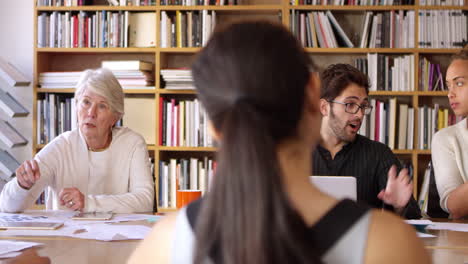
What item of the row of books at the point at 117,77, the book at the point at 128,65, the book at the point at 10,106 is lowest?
the book at the point at 10,106

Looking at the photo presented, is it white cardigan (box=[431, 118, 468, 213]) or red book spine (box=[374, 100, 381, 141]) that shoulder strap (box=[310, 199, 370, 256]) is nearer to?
white cardigan (box=[431, 118, 468, 213])

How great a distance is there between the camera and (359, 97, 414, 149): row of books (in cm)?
387

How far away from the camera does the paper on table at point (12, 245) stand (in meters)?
1.57

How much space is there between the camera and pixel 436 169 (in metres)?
2.65

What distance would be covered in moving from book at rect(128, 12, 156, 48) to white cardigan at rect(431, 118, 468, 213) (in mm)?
2003

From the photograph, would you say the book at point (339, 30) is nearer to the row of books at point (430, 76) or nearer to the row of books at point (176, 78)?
the row of books at point (430, 76)

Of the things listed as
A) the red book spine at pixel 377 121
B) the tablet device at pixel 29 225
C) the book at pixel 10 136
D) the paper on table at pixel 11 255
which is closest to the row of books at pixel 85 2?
the book at pixel 10 136

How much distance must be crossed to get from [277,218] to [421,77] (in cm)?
337

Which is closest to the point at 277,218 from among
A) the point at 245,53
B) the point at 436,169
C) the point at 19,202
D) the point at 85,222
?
the point at 245,53

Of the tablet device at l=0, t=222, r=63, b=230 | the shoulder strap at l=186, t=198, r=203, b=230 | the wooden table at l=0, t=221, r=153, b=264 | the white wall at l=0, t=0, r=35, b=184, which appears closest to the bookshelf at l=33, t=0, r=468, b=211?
the white wall at l=0, t=0, r=35, b=184

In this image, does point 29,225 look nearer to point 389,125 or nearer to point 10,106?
point 10,106

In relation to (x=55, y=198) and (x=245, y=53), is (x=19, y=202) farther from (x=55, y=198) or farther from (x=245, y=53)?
(x=245, y=53)

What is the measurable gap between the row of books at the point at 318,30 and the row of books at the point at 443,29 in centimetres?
46

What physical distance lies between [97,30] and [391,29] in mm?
1877
